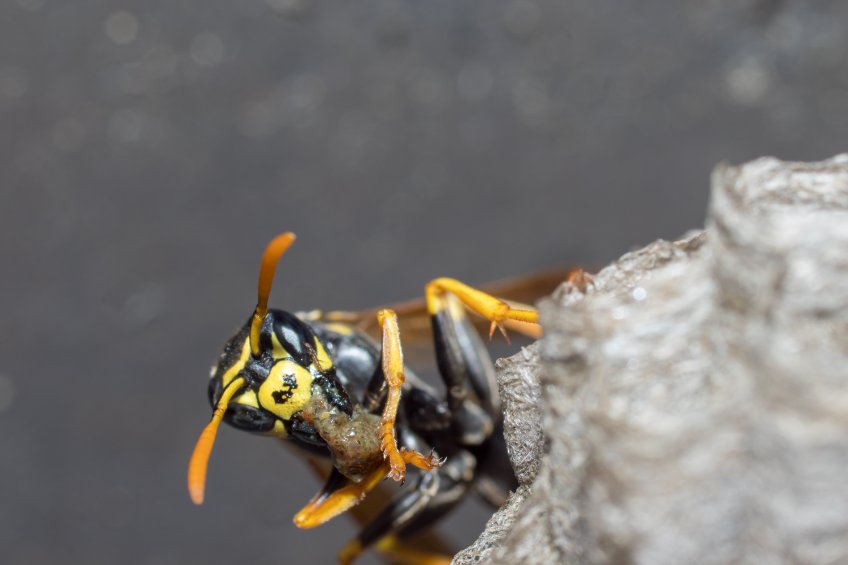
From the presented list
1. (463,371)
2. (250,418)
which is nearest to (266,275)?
(250,418)

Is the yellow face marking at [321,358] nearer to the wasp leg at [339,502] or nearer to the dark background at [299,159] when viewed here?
the wasp leg at [339,502]

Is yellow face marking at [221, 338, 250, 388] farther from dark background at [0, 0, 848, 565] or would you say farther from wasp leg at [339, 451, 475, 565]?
dark background at [0, 0, 848, 565]

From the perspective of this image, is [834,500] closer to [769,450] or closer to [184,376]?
[769,450]

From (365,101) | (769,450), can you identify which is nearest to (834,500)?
(769,450)

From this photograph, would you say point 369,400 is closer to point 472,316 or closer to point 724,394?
point 472,316

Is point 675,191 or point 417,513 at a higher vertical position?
point 675,191
